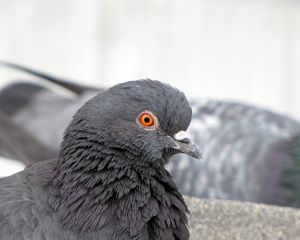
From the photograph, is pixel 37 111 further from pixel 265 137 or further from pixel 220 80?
pixel 220 80

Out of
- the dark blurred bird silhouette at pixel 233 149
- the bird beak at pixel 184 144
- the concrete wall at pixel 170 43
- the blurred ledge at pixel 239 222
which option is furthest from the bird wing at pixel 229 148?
the concrete wall at pixel 170 43

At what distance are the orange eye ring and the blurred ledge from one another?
0.94 m

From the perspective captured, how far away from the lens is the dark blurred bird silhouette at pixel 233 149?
19.2ft

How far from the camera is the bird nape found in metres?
3.34

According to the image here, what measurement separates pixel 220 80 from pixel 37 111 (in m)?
3.09

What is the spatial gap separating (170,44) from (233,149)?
365 centimetres

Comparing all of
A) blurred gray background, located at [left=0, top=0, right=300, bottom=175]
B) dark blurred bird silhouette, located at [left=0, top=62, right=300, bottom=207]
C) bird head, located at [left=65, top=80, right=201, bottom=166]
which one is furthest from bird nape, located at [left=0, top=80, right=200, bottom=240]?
blurred gray background, located at [left=0, top=0, right=300, bottom=175]

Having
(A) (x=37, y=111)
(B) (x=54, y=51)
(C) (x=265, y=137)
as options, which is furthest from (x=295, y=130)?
(B) (x=54, y=51)

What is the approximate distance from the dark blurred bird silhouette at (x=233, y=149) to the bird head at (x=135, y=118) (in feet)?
8.28

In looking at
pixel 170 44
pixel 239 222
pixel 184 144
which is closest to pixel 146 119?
pixel 184 144

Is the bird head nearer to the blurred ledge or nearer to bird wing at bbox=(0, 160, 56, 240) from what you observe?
bird wing at bbox=(0, 160, 56, 240)

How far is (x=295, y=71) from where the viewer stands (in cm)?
985

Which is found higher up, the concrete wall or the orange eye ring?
the orange eye ring

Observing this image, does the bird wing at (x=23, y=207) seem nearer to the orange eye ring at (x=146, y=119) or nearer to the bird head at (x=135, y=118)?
the bird head at (x=135, y=118)
